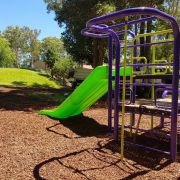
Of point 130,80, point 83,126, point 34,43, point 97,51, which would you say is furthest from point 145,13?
→ point 34,43

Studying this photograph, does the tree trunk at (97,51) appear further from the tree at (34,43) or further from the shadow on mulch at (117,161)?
the tree at (34,43)

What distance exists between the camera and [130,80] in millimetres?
7500

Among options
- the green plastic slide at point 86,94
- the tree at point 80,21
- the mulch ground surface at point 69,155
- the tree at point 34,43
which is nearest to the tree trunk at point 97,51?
the tree at point 80,21

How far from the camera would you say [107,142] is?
663 cm

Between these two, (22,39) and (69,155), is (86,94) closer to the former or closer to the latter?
(69,155)

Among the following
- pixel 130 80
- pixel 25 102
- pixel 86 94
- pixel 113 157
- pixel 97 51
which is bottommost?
pixel 113 157

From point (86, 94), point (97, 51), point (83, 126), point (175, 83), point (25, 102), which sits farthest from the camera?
point (97, 51)

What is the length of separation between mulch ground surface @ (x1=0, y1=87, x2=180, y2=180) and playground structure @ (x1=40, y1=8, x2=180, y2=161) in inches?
11.4

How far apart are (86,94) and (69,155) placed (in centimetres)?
317

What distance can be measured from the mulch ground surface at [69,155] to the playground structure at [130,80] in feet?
0.95

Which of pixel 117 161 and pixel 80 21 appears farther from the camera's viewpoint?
pixel 80 21

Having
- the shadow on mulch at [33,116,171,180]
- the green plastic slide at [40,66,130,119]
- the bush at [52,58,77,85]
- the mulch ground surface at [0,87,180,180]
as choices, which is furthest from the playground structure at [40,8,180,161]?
the bush at [52,58,77,85]

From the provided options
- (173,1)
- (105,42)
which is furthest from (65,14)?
(173,1)

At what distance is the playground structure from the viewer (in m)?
5.42
